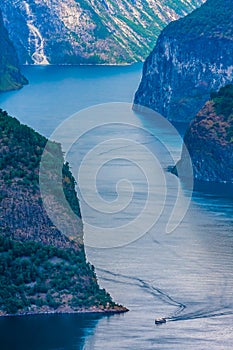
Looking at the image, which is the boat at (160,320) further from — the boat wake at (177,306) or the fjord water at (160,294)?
the boat wake at (177,306)

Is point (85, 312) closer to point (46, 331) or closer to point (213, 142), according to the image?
point (46, 331)

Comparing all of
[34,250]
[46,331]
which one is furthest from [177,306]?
[34,250]

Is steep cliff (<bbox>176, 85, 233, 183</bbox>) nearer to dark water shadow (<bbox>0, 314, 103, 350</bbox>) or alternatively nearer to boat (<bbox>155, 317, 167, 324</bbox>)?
boat (<bbox>155, 317, 167, 324</bbox>)

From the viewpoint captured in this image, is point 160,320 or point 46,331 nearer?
point 46,331

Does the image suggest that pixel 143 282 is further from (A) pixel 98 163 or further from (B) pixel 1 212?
(A) pixel 98 163

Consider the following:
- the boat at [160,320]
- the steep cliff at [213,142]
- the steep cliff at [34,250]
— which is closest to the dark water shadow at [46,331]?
the steep cliff at [34,250]

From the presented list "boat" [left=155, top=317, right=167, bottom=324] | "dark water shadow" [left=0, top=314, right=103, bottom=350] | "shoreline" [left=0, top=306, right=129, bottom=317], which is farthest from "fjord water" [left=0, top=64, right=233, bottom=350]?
"shoreline" [left=0, top=306, right=129, bottom=317]

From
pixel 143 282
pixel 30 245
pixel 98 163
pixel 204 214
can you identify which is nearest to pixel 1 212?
pixel 30 245
